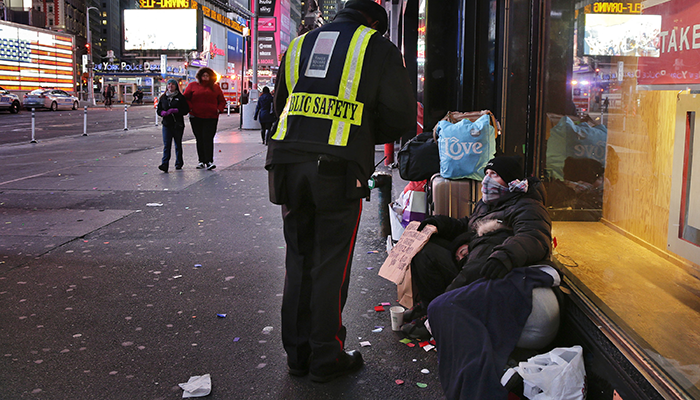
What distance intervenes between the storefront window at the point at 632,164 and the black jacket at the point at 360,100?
4.53 ft

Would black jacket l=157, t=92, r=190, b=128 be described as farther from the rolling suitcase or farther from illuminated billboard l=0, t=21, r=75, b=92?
illuminated billboard l=0, t=21, r=75, b=92

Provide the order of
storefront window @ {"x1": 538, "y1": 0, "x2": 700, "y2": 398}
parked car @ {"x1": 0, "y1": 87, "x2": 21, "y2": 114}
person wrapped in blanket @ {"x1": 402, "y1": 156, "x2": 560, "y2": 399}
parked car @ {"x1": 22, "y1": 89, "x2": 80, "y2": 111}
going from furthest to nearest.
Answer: parked car @ {"x1": 22, "y1": 89, "x2": 80, "y2": 111}, parked car @ {"x1": 0, "y1": 87, "x2": 21, "y2": 114}, storefront window @ {"x1": 538, "y1": 0, "x2": 700, "y2": 398}, person wrapped in blanket @ {"x1": 402, "y1": 156, "x2": 560, "y2": 399}

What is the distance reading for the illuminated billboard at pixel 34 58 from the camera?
56.7m

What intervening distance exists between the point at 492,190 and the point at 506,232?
0.32 m

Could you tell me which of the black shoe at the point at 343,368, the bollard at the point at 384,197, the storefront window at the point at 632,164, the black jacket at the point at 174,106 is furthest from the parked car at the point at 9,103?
the black shoe at the point at 343,368

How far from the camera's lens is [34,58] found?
199 feet

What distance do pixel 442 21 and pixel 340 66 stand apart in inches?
197

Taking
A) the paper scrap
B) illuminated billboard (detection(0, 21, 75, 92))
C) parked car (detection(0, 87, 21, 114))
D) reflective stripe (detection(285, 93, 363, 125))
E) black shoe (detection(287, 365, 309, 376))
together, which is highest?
illuminated billboard (detection(0, 21, 75, 92))

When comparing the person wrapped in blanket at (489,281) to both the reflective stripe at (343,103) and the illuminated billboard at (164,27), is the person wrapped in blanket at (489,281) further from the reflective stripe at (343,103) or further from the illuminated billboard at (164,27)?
the illuminated billboard at (164,27)

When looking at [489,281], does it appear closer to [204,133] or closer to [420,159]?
[420,159]

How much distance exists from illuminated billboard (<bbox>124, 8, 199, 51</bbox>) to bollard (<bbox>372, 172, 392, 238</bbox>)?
8048 centimetres

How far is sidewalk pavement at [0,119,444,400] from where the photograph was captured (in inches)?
132

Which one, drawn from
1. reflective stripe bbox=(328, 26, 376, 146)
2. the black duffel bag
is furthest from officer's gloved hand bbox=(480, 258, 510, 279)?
the black duffel bag

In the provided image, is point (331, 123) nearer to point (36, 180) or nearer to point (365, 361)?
point (365, 361)
